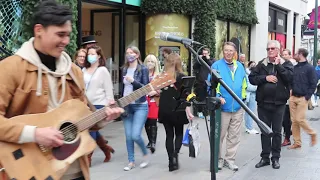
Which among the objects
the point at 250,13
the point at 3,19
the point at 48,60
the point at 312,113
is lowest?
the point at 312,113

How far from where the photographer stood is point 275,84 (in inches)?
280

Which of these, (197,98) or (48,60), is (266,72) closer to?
(197,98)

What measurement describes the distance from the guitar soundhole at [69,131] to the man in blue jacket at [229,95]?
4.11 metres

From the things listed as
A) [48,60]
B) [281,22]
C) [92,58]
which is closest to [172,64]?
[92,58]

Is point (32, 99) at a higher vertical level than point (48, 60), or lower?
lower

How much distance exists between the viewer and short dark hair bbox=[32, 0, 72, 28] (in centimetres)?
276

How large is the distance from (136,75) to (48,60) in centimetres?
430

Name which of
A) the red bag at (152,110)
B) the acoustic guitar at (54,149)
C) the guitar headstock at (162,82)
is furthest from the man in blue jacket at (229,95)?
the acoustic guitar at (54,149)

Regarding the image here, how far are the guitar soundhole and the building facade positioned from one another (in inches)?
575

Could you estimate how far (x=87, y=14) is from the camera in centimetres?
1268

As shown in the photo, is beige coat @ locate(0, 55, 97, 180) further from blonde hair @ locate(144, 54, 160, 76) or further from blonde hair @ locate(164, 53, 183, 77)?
blonde hair @ locate(144, 54, 160, 76)

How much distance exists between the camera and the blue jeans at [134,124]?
6.97 m

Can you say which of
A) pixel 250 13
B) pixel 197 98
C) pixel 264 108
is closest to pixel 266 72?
pixel 264 108

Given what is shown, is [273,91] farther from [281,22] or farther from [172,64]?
[281,22]
